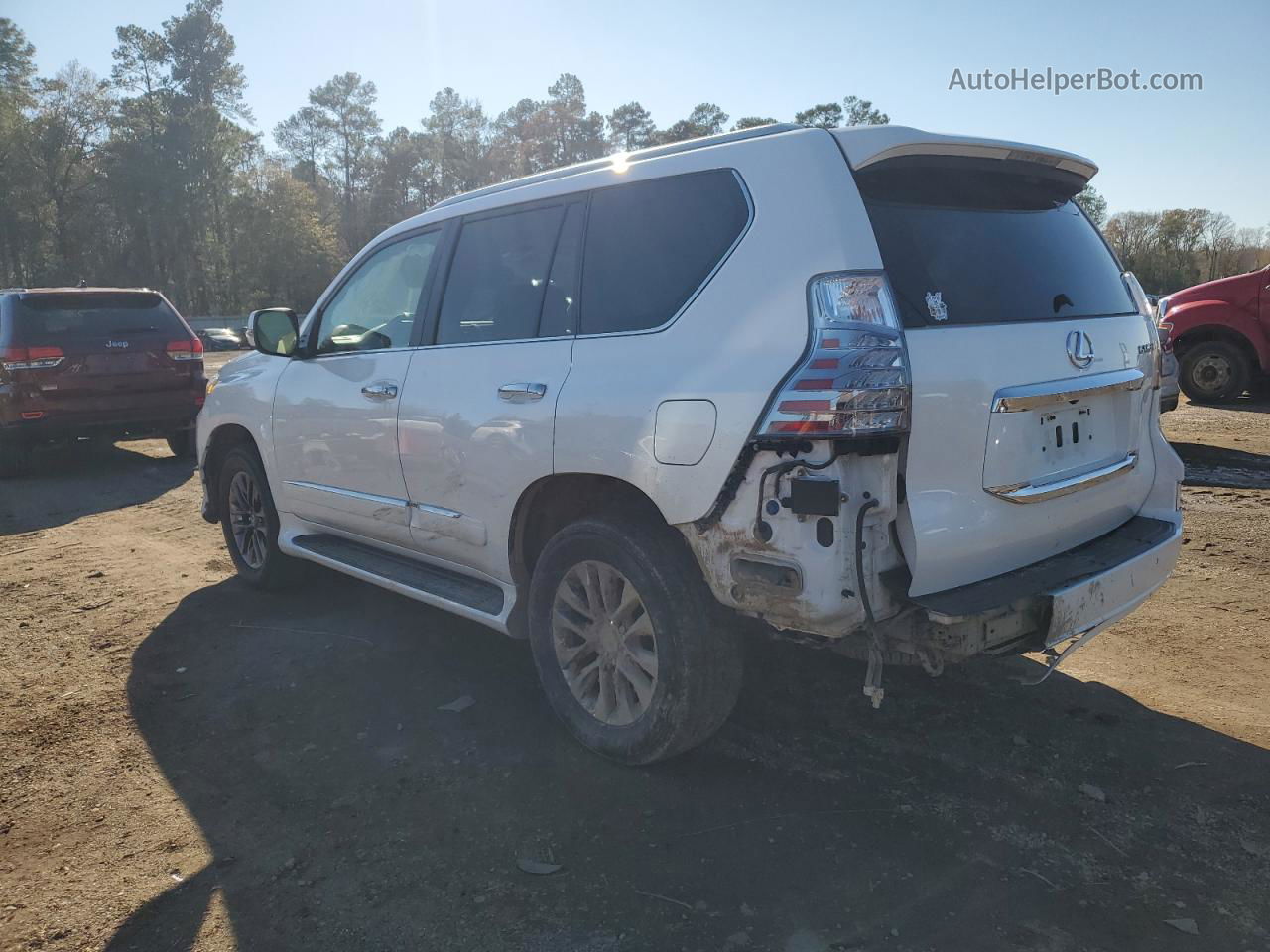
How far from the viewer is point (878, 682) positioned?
9.03ft

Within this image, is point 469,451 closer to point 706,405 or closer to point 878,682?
point 706,405

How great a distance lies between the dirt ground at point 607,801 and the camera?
2.53m

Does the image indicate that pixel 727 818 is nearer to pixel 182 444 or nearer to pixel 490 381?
pixel 490 381

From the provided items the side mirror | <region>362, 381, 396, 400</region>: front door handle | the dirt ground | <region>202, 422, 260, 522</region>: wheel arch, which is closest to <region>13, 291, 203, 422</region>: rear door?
<region>202, 422, 260, 522</region>: wheel arch

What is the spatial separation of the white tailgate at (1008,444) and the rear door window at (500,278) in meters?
1.63

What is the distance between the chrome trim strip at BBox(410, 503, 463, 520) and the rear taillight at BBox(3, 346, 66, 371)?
23.2ft

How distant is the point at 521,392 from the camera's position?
3.48 metres

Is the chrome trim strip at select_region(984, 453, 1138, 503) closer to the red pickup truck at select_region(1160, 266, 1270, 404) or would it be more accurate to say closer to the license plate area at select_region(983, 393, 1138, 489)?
the license plate area at select_region(983, 393, 1138, 489)

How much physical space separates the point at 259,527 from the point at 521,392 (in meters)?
2.79

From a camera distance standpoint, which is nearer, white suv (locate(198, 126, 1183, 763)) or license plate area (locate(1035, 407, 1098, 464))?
white suv (locate(198, 126, 1183, 763))

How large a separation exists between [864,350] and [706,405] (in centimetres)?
50

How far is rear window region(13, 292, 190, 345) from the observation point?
9.19 meters

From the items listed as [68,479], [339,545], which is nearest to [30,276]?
[68,479]

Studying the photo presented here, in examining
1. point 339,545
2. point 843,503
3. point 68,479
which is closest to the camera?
point 843,503
